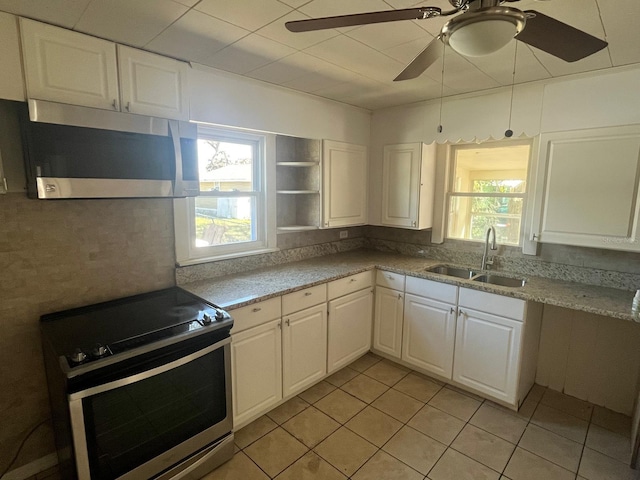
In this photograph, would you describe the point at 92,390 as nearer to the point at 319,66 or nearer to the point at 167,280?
the point at 167,280

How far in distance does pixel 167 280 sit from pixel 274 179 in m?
1.19

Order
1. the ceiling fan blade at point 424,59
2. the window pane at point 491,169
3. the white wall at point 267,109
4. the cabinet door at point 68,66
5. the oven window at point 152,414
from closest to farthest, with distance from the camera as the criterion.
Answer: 1. the ceiling fan blade at point 424,59
2. the oven window at point 152,414
3. the cabinet door at point 68,66
4. the white wall at point 267,109
5. the window pane at point 491,169

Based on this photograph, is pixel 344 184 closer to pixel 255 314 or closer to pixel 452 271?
pixel 452 271

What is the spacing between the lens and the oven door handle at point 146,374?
4.50ft

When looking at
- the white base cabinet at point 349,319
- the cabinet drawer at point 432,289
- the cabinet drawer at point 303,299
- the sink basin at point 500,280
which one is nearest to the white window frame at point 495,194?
the sink basin at point 500,280

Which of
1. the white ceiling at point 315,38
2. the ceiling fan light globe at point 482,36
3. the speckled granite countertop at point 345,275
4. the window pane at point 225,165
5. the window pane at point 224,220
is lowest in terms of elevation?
the speckled granite countertop at point 345,275

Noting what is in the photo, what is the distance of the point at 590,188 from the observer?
225cm

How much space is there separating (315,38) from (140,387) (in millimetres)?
1919

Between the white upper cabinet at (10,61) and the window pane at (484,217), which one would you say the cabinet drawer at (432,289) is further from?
the white upper cabinet at (10,61)

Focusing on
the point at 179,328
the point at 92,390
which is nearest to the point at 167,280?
the point at 179,328

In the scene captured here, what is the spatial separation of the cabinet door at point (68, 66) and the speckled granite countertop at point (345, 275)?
1244 millimetres

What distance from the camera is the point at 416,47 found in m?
1.89

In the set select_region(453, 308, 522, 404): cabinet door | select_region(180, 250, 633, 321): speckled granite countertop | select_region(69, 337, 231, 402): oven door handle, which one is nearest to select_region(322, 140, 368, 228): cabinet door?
select_region(180, 250, 633, 321): speckled granite countertop

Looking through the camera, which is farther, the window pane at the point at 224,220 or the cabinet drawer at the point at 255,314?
the window pane at the point at 224,220
